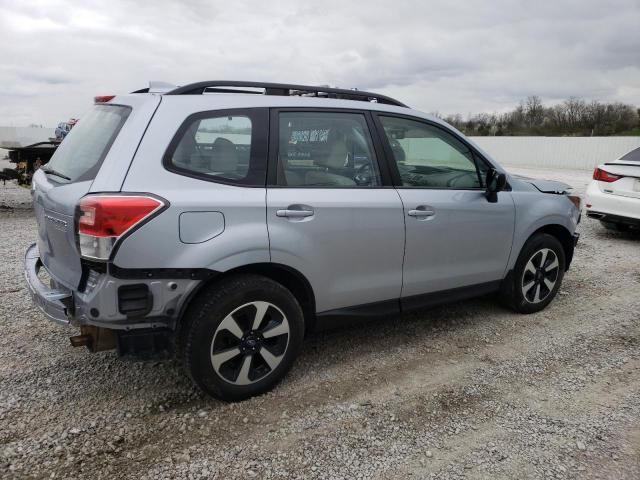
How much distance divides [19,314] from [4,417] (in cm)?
170

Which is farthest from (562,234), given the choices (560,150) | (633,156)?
(560,150)

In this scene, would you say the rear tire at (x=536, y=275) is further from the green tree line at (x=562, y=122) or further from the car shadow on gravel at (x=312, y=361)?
the green tree line at (x=562, y=122)

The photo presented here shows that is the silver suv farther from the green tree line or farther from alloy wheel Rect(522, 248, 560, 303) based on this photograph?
the green tree line

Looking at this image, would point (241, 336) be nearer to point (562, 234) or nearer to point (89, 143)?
point (89, 143)

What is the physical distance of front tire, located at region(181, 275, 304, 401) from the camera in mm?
2791

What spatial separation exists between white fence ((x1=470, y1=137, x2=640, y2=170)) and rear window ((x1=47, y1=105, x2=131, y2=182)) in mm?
24902

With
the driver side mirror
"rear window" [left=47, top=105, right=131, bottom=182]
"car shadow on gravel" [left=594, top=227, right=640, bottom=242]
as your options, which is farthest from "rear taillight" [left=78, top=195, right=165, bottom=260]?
"car shadow on gravel" [left=594, top=227, right=640, bottom=242]

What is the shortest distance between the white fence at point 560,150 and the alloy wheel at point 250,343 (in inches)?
978

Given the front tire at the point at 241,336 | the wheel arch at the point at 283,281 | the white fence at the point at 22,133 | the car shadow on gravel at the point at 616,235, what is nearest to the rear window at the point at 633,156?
the car shadow on gravel at the point at 616,235

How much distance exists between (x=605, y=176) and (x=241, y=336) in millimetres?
6984

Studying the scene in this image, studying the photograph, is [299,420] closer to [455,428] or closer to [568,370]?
[455,428]

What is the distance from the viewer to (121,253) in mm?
2529

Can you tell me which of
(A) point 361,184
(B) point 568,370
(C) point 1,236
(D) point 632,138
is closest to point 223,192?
(A) point 361,184

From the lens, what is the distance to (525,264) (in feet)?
14.3
